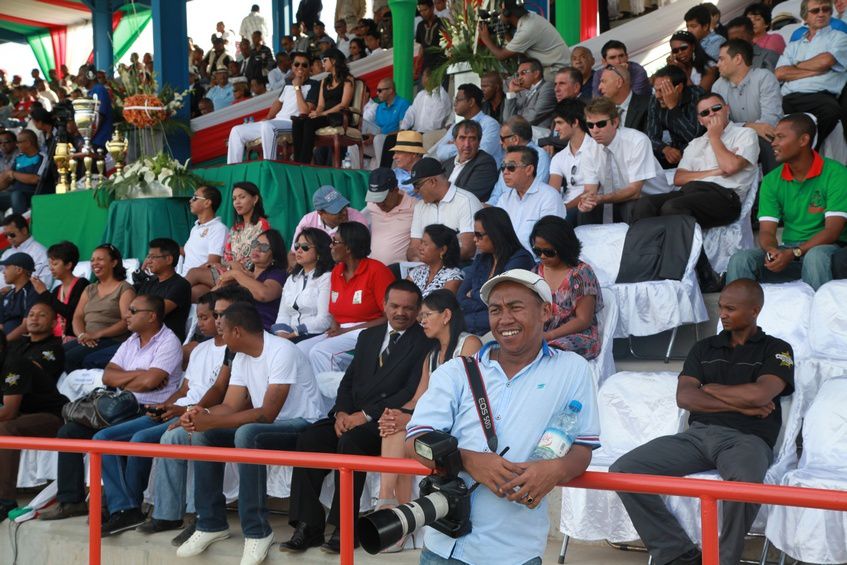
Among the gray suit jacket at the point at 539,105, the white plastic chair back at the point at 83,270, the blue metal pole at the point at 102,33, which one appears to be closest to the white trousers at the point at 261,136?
the white plastic chair back at the point at 83,270

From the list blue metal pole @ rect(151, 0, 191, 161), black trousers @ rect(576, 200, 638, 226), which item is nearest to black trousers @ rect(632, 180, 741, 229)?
black trousers @ rect(576, 200, 638, 226)

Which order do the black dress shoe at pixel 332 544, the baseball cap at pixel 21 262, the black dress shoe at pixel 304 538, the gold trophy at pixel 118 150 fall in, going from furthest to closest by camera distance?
the gold trophy at pixel 118 150
the baseball cap at pixel 21 262
the black dress shoe at pixel 304 538
the black dress shoe at pixel 332 544

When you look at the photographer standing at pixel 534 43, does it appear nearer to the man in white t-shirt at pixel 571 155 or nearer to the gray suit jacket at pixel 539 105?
the gray suit jacket at pixel 539 105

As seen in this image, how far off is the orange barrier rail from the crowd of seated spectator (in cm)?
24

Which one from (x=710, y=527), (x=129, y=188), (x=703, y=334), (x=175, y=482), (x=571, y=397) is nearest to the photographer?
(x=710, y=527)

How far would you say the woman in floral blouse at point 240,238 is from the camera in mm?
8820

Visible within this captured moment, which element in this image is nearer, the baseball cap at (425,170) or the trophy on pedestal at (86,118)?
the baseball cap at (425,170)

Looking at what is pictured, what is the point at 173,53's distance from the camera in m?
13.3

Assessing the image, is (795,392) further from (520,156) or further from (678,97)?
(678,97)

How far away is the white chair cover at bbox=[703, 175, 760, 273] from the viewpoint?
732 cm

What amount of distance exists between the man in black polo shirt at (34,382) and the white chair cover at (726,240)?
178 inches

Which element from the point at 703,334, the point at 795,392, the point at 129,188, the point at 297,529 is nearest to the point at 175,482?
the point at 297,529

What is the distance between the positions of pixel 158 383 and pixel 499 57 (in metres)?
5.32

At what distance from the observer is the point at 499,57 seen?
11.2m
